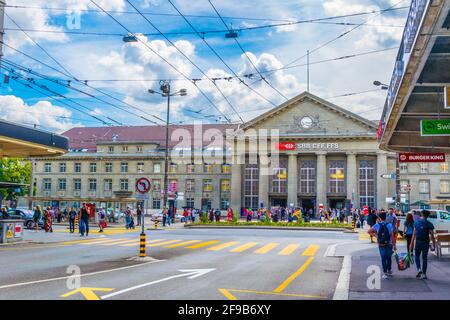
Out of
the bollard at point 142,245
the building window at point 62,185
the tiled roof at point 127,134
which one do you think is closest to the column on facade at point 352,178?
the tiled roof at point 127,134

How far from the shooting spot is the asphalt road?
10258mm

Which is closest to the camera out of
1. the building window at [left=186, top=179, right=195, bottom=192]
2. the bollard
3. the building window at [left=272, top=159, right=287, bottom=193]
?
the bollard

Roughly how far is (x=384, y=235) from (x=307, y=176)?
64.5 meters

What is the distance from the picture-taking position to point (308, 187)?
76.9 metres

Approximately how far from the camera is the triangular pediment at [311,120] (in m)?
74.5

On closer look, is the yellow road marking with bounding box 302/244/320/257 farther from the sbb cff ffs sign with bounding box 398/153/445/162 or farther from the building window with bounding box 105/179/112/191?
the building window with bounding box 105/179/112/191

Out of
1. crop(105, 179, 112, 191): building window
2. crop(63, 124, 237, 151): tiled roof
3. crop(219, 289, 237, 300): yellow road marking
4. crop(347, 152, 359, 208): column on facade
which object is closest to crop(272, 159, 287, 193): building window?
crop(347, 152, 359, 208): column on facade

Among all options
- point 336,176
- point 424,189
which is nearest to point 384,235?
point 336,176

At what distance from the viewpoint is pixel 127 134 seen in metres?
91.2

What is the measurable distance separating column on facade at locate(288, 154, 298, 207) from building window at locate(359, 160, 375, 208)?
9.49 meters

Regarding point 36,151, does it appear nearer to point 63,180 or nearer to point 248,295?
point 248,295

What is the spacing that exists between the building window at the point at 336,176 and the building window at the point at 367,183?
8.58ft

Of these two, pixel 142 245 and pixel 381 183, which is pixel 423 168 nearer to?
pixel 381 183
